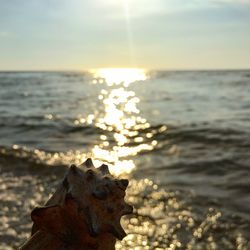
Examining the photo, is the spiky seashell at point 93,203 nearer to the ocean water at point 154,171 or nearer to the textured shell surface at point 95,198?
the textured shell surface at point 95,198

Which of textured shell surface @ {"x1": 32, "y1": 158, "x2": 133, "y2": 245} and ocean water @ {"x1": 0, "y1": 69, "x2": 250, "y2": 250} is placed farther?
ocean water @ {"x1": 0, "y1": 69, "x2": 250, "y2": 250}

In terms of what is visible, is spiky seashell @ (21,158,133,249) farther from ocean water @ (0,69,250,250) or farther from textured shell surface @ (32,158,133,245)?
ocean water @ (0,69,250,250)

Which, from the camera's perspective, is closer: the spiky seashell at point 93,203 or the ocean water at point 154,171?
the spiky seashell at point 93,203

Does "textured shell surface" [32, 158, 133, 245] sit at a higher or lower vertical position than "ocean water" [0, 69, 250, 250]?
higher

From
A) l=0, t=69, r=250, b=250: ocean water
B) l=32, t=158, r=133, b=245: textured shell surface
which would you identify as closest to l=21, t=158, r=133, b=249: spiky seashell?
l=32, t=158, r=133, b=245: textured shell surface

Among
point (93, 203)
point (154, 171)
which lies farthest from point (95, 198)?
point (154, 171)

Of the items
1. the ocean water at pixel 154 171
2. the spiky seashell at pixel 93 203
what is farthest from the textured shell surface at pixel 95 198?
the ocean water at pixel 154 171

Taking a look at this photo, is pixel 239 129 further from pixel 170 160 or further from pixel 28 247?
pixel 28 247

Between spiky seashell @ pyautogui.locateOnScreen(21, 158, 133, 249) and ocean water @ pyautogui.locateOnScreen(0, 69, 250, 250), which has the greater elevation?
spiky seashell @ pyautogui.locateOnScreen(21, 158, 133, 249)

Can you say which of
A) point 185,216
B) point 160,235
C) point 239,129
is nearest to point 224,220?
point 185,216
